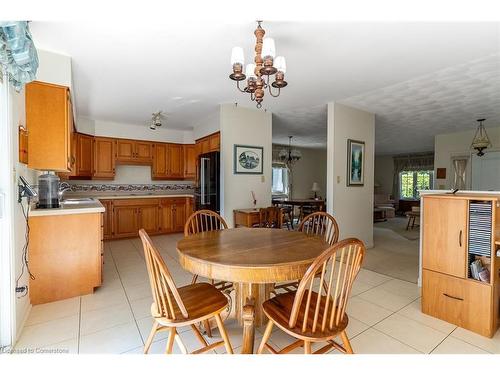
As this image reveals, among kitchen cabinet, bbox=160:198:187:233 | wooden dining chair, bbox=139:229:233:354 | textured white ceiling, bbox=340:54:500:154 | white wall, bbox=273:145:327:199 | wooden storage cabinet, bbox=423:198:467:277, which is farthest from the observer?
white wall, bbox=273:145:327:199

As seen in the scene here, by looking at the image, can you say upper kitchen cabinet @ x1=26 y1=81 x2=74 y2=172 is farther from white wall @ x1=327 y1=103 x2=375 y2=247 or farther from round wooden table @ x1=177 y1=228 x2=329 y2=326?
white wall @ x1=327 y1=103 x2=375 y2=247

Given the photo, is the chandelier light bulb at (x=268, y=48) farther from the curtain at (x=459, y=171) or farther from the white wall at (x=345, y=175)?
the curtain at (x=459, y=171)

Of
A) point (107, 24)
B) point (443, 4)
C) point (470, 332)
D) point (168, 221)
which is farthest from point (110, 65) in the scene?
point (470, 332)

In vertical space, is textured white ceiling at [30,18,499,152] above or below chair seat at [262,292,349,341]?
above

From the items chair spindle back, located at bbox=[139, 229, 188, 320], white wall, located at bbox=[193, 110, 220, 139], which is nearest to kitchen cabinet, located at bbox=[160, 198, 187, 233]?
white wall, located at bbox=[193, 110, 220, 139]

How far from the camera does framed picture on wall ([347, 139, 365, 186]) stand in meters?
3.97

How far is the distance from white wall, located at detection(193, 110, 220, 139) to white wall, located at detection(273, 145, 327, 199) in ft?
12.7

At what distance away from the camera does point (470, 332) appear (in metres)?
1.84

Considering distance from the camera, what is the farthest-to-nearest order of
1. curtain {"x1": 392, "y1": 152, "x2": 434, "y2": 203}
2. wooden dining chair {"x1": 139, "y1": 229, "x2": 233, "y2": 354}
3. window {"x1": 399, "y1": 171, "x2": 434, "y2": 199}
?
window {"x1": 399, "y1": 171, "x2": 434, "y2": 199}, curtain {"x1": 392, "y1": 152, "x2": 434, "y2": 203}, wooden dining chair {"x1": 139, "y1": 229, "x2": 233, "y2": 354}

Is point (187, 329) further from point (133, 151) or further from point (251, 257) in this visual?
point (133, 151)

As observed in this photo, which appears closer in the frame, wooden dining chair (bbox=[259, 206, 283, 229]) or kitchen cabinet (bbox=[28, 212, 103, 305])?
kitchen cabinet (bbox=[28, 212, 103, 305])

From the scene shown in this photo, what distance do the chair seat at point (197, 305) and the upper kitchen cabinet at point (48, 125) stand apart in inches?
71.8

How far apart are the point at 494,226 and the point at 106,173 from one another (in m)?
5.66
